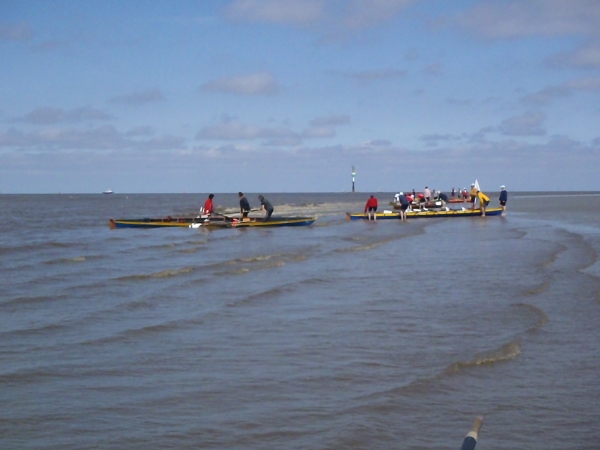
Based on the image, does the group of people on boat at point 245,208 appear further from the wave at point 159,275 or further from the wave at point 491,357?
the wave at point 491,357

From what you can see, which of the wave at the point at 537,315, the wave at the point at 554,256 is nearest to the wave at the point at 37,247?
the wave at the point at 554,256

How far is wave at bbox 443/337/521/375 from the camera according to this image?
28.6 ft

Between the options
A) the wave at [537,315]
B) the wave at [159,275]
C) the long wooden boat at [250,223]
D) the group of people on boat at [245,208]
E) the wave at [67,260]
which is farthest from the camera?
the group of people on boat at [245,208]

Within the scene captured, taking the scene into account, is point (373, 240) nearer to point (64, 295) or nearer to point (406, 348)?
point (64, 295)

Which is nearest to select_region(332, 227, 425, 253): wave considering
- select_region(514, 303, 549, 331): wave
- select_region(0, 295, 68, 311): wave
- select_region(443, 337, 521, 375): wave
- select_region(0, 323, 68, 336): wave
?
select_region(0, 295, 68, 311): wave

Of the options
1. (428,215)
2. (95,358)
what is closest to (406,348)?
(95,358)

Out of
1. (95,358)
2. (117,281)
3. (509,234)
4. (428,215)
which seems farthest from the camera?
(428,215)

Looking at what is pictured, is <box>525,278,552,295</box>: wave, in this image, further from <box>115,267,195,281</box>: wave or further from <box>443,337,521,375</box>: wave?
<box>115,267,195,281</box>: wave

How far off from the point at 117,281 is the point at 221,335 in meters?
7.03

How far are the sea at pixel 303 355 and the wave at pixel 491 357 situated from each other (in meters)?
0.03

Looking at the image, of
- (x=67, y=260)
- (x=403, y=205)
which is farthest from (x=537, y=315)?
(x=403, y=205)

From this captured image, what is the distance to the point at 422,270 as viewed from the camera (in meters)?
17.8

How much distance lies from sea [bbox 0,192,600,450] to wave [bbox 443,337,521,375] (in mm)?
35

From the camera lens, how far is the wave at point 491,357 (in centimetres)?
872
